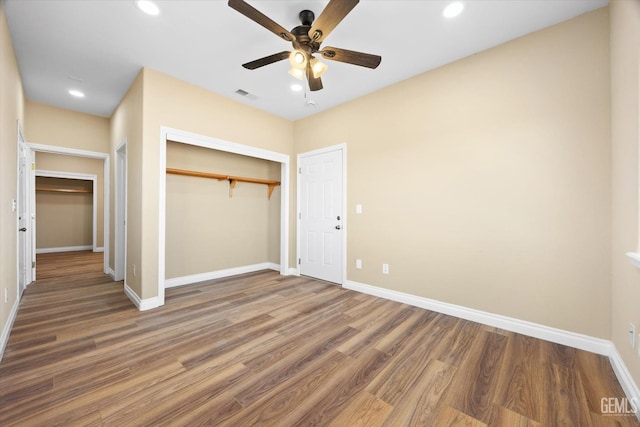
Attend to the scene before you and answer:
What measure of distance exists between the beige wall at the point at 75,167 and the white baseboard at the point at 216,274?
5266 mm

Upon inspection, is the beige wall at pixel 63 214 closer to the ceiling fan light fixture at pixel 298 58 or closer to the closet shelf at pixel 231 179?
the closet shelf at pixel 231 179

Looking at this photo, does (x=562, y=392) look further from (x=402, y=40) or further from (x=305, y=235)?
(x=305, y=235)

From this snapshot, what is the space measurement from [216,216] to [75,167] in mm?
5200

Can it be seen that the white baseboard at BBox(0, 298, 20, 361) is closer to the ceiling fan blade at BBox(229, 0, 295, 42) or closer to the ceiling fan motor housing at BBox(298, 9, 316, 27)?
the ceiling fan blade at BBox(229, 0, 295, 42)

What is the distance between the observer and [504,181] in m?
2.51

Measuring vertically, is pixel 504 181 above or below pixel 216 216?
above

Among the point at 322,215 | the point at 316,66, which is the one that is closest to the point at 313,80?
the point at 316,66

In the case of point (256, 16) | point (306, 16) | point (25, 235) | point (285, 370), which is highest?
point (306, 16)

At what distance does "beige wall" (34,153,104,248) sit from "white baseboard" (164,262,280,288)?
527cm

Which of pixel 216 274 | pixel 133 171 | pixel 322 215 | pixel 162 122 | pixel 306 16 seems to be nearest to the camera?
pixel 306 16

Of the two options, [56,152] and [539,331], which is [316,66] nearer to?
[539,331]

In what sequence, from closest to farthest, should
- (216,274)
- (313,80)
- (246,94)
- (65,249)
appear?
(313,80), (246,94), (216,274), (65,249)

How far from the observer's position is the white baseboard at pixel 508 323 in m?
2.11

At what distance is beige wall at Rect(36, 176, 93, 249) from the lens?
22.7 ft
